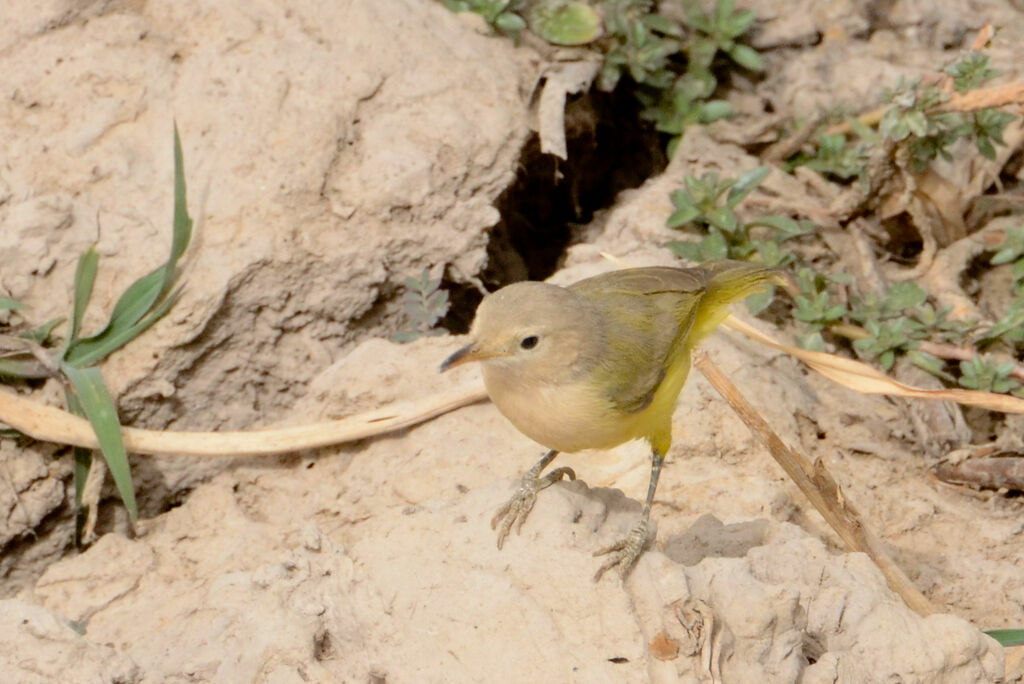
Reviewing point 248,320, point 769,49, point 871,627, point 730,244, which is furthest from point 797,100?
point 871,627

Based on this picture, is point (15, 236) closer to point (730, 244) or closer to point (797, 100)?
point (730, 244)

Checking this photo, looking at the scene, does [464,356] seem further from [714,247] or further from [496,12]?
[496,12]

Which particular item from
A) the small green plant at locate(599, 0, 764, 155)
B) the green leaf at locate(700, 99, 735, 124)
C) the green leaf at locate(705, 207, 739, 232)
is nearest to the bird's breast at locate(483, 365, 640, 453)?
the green leaf at locate(705, 207, 739, 232)

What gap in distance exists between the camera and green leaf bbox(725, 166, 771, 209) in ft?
17.7

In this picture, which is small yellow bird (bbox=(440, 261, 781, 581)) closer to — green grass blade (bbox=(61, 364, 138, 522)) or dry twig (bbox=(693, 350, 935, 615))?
dry twig (bbox=(693, 350, 935, 615))

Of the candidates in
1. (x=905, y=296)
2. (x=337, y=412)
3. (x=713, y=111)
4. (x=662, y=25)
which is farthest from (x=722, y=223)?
(x=337, y=412)

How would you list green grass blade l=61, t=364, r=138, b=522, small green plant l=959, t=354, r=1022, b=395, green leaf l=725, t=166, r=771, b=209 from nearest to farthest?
green grass blade l=61, t=364, r=138, b=522, small green plant l=959, t=354, r=1022, b=395, green leaf l=725, t=166, r=771, b=209

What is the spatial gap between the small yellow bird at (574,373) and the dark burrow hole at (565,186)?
56.0 inches

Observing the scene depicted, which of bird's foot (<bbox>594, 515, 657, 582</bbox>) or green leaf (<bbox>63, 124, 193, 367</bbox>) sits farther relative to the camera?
green leaf (<bbox>63, 124, 193, 367</bbox>)

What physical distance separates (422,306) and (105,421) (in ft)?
4.47

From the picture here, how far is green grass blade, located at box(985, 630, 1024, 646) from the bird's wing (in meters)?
1.37

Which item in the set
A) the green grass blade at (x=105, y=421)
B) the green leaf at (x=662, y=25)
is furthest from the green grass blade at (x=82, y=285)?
the green leaf at (x=662, y=25)

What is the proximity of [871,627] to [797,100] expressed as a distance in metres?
3.80

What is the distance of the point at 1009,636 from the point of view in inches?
149
